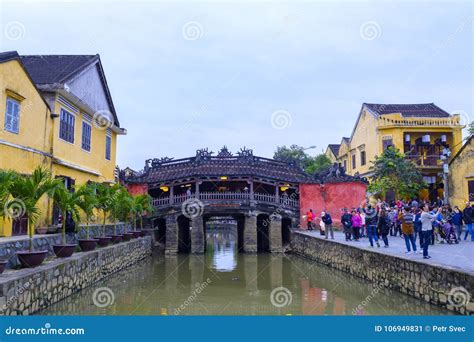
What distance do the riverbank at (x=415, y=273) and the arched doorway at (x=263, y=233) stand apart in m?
8.96

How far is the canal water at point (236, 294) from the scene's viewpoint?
862cm

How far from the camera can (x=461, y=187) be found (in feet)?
75.0

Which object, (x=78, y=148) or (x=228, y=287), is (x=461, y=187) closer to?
(x=228, y=287)

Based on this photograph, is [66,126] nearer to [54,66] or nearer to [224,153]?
[54,66]

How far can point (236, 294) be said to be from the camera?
10688 mm

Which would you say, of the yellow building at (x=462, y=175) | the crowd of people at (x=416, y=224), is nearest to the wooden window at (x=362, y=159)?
the yellow building at (x=462, y=175)

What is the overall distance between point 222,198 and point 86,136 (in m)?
8.96

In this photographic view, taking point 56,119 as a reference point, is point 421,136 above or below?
above

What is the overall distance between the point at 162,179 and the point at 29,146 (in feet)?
37.2
